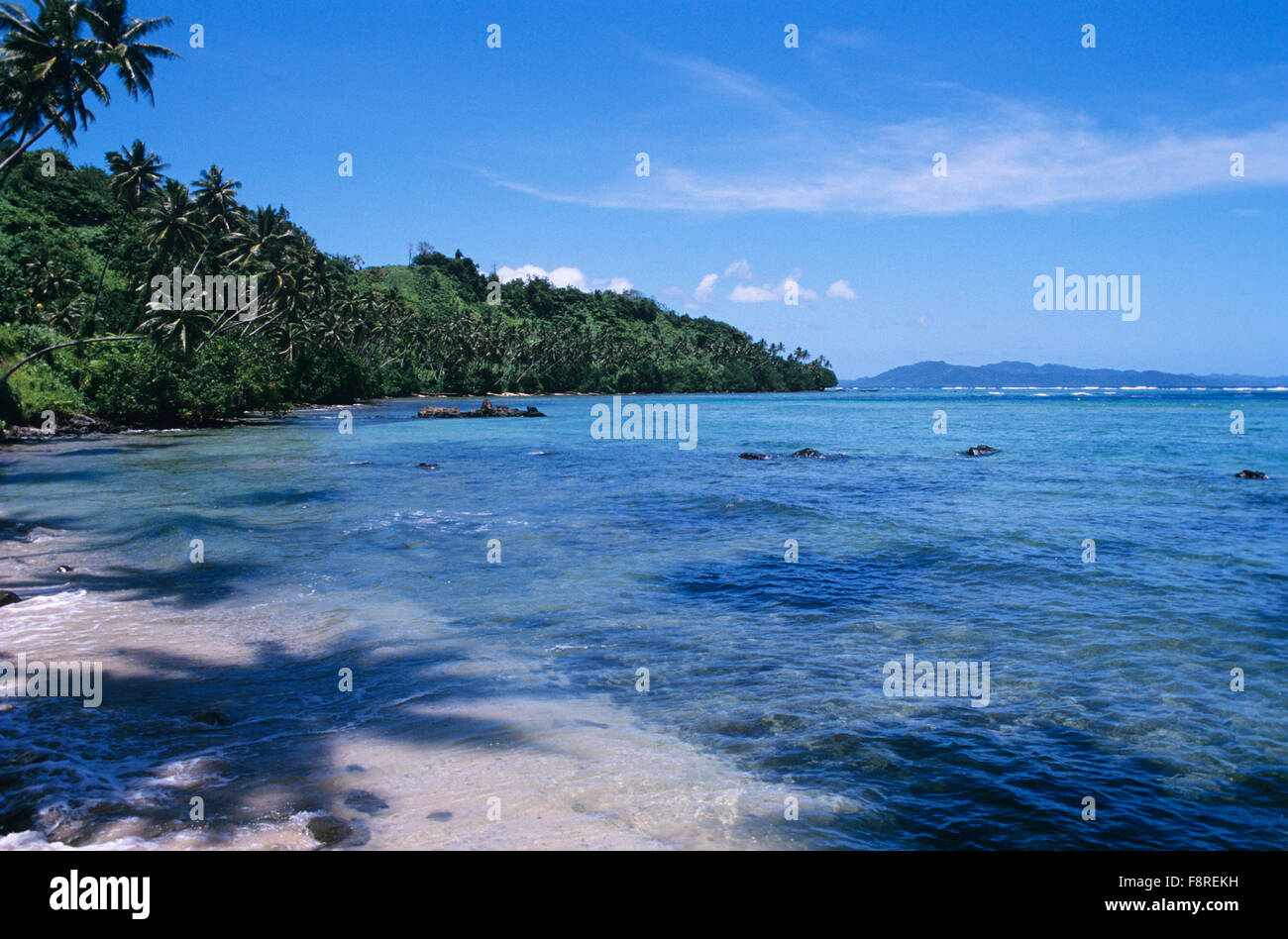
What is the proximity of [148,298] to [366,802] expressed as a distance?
212 ft

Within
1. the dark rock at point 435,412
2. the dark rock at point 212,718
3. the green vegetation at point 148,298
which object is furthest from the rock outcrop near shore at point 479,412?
the dark rock at point 212,718

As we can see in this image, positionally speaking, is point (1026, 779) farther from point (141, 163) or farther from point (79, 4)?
point (141, 163)

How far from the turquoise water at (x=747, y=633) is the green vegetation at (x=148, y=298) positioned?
1571 cm

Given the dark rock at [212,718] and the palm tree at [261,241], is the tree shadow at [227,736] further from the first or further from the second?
the palm tree at [261,241]

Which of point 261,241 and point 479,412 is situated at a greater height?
point 261,241

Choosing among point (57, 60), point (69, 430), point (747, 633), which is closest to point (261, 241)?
point (69, 430)

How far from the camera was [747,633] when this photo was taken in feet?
36.6

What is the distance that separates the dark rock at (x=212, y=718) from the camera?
298 inches

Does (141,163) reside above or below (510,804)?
above

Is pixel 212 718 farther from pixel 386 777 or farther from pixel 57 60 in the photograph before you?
pixel 57 60
